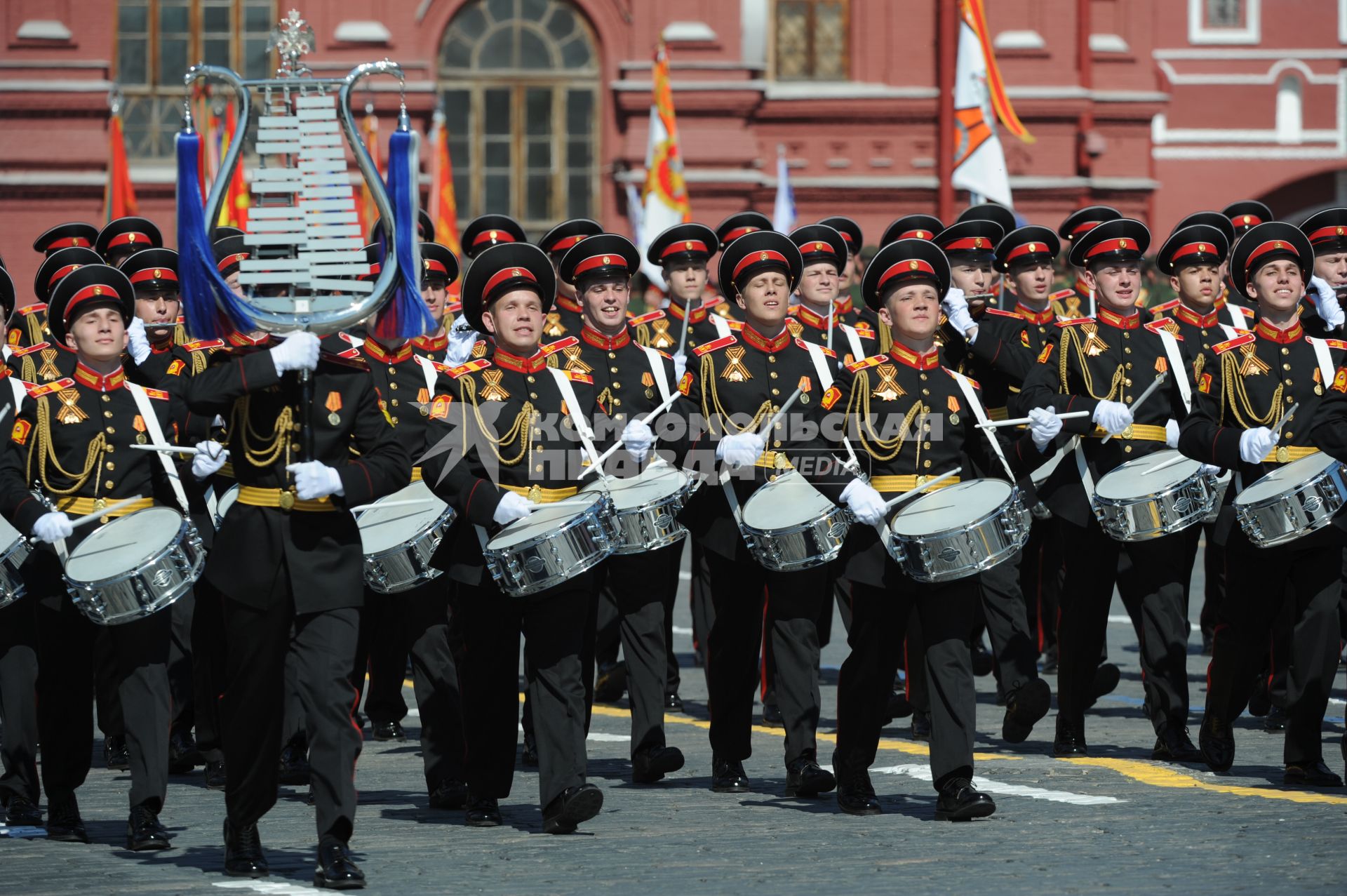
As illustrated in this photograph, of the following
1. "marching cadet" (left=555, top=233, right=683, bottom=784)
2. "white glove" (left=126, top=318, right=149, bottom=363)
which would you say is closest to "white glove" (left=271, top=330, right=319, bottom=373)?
"marching cadet" (left=555, top=233, right=683, bottom=784)

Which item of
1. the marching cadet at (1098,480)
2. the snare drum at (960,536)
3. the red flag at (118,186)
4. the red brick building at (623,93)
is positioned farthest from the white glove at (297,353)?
the red brick building at (623,93)

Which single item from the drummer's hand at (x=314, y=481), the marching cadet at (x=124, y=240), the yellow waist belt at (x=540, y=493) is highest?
the marching cadet at (x=124, y=240)

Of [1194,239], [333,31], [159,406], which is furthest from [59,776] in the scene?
[333,31]

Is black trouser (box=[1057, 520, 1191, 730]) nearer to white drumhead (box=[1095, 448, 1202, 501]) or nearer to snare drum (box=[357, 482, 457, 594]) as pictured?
white drumhead (box=[1095, 448, 1202, 501])

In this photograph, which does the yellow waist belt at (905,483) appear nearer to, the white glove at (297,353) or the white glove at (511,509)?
the white glove at (511,509)

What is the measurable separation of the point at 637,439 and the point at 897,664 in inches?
54.8

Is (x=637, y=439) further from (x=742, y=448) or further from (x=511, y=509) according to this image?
(x=511, y=509)

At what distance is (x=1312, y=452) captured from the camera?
32.0ft

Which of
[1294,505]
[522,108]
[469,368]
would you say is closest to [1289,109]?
[522,108]

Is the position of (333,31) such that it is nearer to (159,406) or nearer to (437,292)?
(437,292)

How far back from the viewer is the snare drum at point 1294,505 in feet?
30.8

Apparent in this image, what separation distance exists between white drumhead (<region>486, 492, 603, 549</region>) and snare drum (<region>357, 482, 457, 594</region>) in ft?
3.11

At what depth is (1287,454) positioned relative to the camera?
9.79 metres

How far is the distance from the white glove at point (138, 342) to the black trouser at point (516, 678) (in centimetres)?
296
